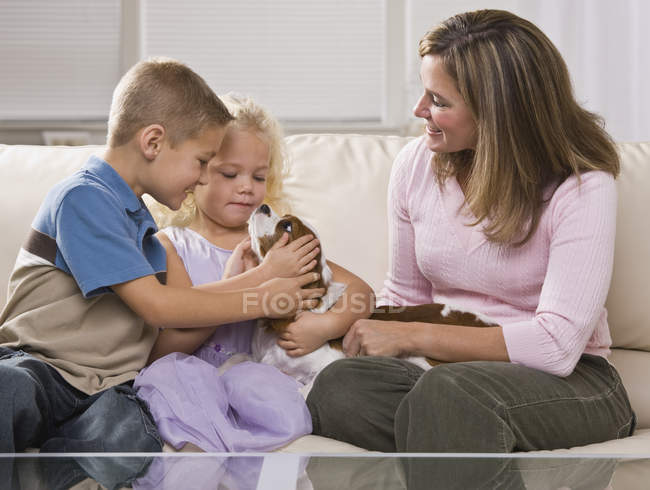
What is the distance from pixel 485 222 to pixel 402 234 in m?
0.21

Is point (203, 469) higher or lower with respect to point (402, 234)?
lower

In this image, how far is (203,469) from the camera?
88cm

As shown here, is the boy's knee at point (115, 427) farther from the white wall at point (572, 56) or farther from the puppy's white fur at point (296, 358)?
the white wall at point (572, 56)

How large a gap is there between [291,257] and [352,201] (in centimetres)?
34

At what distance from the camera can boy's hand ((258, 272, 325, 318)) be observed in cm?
142

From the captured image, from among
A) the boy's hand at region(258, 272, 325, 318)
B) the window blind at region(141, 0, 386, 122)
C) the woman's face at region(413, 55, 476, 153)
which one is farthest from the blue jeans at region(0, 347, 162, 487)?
the window blind at region(141, 0, 386, 122)

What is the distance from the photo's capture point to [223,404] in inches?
53.1

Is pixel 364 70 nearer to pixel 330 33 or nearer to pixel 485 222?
pixel 330 33

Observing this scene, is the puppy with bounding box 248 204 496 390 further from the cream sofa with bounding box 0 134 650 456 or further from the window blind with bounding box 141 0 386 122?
the window blind with bounding box 141 0 386 122

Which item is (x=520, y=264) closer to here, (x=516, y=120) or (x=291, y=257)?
(x=516, y=120)

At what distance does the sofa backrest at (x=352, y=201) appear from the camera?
164 centimetres

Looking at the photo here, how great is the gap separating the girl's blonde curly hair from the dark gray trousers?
0.55 metres

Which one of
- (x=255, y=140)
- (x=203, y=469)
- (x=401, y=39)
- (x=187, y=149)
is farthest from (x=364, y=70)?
(x=203, y=469)

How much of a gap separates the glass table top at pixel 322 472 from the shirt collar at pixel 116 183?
585 mm
